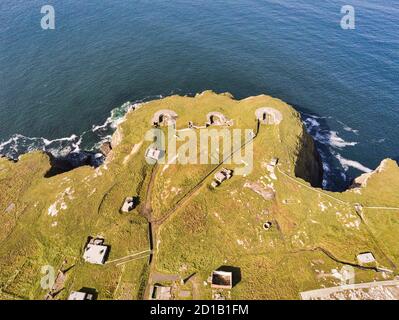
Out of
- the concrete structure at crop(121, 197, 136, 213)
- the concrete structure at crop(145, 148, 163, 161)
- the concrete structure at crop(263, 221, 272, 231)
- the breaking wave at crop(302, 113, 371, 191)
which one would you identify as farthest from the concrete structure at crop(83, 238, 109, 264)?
the breaking wave at crop(302, 113, 371, 191)

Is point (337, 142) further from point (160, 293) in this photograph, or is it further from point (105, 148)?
point (105, 148)

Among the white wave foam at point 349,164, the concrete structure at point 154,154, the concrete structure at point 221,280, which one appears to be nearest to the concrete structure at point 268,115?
the white wave foam at point 349,164

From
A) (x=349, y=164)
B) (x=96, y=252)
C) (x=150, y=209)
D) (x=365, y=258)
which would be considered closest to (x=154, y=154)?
(x=150, y=209)

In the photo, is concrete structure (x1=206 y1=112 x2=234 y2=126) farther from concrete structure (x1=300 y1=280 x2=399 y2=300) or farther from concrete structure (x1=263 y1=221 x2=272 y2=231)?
concrete structure (x1=300 y1=280 x2=399 y2=300)

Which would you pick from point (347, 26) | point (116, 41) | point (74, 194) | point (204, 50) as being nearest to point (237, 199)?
point (74, 194)

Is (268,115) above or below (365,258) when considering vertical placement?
above
